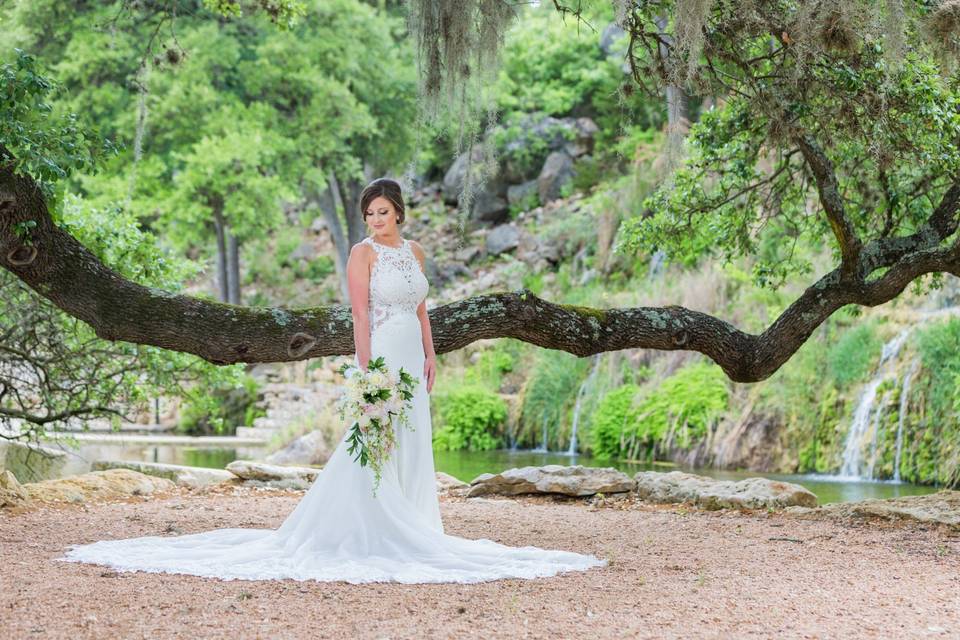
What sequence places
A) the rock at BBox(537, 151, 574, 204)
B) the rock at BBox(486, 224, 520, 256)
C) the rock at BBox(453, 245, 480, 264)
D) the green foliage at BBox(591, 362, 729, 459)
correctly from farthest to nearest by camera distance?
1. the rock at BBox(537, 151, 574, 204)
2. the rock at BBox(453, 245, 480, 264)
3. the rock at BBox(486, 224, 520, 256)
4. the green foliage at BBox(591, 362, 729, 459)

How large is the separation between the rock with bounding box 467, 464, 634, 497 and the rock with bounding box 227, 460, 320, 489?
5.65ft

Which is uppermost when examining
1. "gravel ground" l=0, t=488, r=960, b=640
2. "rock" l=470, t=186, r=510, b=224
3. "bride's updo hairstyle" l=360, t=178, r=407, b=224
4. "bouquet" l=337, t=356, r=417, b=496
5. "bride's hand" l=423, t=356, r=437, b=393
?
"rock" l=470, t=186, r=510, b=224

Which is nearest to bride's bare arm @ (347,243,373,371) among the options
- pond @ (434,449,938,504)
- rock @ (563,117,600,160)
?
pond @ (434,449,938,504)

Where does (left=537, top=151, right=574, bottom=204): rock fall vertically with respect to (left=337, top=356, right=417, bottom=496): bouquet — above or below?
above

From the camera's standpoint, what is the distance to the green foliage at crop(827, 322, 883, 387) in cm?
1334

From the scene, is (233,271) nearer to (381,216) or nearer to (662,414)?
(662,414)

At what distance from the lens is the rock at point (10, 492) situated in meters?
7.49

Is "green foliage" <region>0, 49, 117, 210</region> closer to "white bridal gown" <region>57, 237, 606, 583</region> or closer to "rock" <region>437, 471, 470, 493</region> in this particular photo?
"white bridal gown" <region>57, 237, 606, 583</region>

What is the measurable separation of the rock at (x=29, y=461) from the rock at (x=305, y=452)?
4.55 meters

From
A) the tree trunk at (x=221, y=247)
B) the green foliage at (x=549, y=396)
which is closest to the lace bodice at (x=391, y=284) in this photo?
the green foliage at (x=549, y=396)

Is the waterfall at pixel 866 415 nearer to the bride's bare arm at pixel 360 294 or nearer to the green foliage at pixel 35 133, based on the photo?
the bride's bare arm at pixel 360 294

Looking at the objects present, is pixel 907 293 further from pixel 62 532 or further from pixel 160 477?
pixel 62 532

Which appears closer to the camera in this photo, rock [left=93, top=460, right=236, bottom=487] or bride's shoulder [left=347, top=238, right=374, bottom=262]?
bride's shoulder [left=347, top=238, right=374, bottom=262]

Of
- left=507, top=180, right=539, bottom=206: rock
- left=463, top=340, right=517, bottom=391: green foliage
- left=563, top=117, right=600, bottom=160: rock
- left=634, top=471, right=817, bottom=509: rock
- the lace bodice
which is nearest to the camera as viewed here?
the lace bodice
